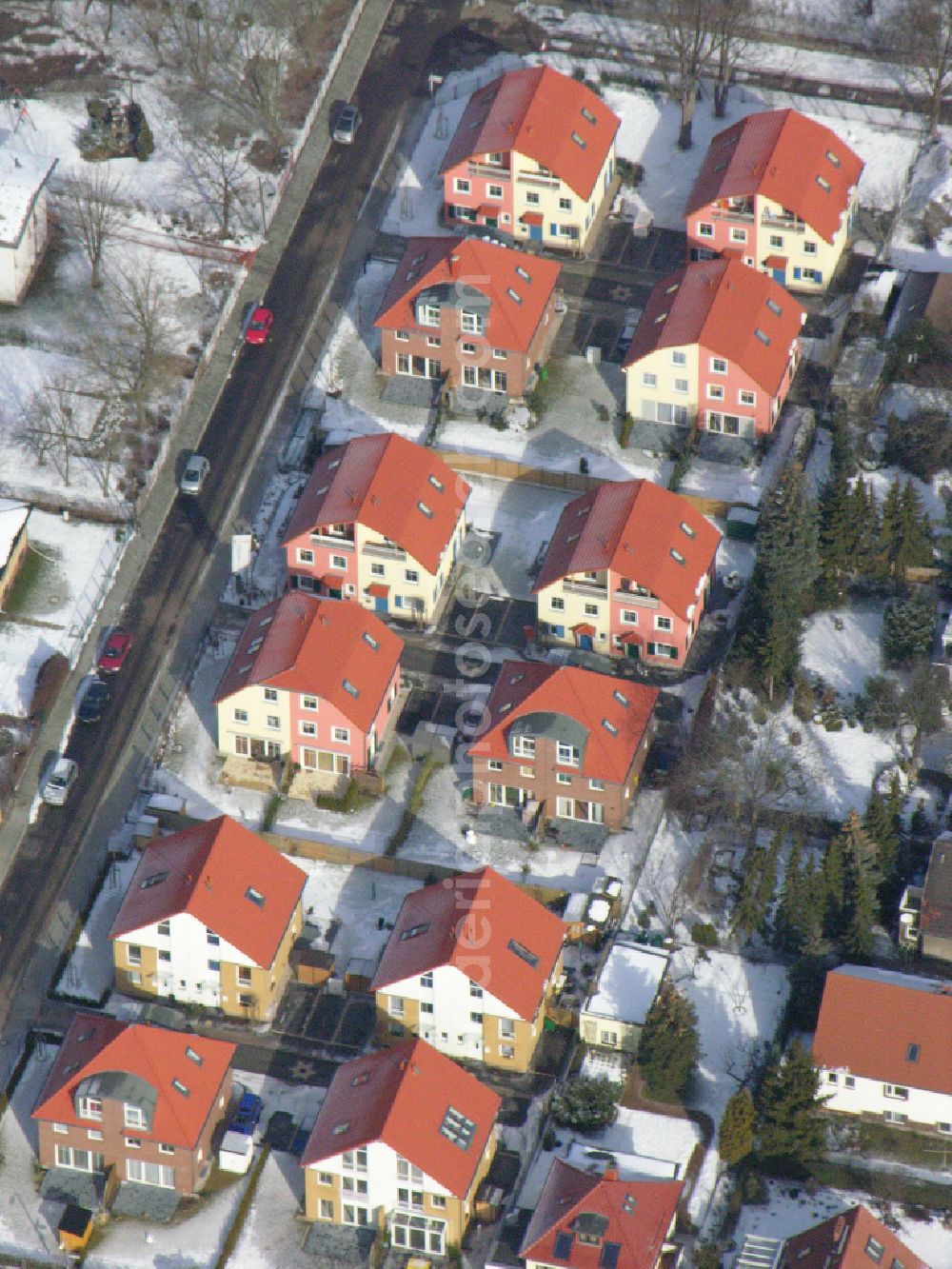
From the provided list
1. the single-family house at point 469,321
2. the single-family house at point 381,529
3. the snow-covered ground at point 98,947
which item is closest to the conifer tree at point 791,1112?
the snow-covered ground at point 98,947

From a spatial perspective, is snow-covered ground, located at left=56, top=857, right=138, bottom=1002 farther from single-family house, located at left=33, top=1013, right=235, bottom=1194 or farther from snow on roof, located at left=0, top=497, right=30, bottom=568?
snow on roof, located at left=0, top=497, right=30, bottom=568

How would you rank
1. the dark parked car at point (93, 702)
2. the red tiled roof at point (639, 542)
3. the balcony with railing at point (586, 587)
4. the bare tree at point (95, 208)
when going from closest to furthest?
1. the dark parked car at point (93, 702)
2. the red tiled roof at point (639, 542)
3. the balcony with railing at point (586, 587)
4. the bare tree at point (95, 208)

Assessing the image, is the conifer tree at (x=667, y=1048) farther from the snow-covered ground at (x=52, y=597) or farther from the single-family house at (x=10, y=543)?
the single-family house at (x=10, y=543)

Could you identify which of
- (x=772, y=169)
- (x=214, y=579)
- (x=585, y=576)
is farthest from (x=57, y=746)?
(x=772, y=169)

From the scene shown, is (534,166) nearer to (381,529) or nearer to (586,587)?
(381,529)

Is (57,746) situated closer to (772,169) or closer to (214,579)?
(214,579)

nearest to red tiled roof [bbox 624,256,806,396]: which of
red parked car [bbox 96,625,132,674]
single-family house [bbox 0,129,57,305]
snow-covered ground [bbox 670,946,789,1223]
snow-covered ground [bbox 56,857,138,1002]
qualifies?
red parked car [bbox 96,625,132,674]
